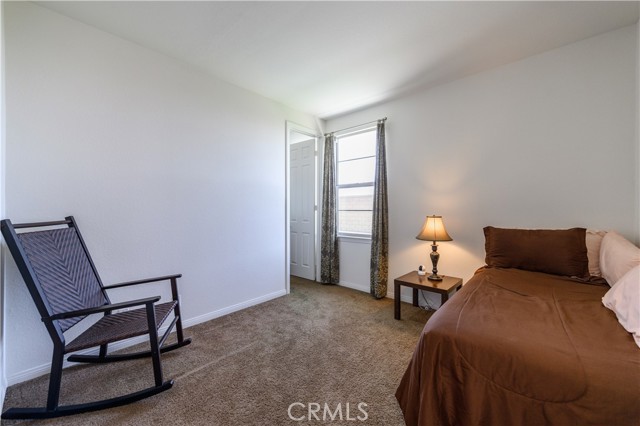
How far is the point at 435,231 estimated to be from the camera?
2.66 meters

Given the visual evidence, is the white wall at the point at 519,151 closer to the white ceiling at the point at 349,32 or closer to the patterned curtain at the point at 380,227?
the patterned curtain at the point at 380,227

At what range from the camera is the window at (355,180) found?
142 inches

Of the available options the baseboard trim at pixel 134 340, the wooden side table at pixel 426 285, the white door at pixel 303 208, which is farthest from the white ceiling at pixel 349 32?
the baseboard trim at pixel 134 340

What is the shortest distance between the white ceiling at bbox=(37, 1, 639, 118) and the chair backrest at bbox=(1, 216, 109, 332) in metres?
1.62

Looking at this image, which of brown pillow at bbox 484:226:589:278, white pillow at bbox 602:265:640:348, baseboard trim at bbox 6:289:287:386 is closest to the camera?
white pillow at bbox 602:265:640:348

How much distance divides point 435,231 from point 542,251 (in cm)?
85

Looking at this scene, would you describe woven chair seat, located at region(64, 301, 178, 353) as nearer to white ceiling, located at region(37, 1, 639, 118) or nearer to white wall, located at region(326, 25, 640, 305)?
white ceiling, located at region(37, 1, 639, 118)

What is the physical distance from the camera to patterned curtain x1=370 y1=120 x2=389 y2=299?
327cm

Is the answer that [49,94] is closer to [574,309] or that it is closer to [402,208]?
[402,208]

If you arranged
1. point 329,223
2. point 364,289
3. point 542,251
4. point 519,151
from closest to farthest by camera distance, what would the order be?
point 542,251, point 519,151, point 364,289, point 329,223

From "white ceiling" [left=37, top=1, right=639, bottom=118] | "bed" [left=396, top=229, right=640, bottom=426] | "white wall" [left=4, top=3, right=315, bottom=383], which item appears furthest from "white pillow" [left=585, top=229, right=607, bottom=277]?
"white wall" [left=4, top=3, right=315, bottom=383]

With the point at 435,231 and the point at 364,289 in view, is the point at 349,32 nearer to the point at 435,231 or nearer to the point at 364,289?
the point at 435,231

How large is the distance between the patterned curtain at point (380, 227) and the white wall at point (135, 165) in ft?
4.28

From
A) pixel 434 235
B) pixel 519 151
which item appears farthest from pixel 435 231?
pixel 519 151
